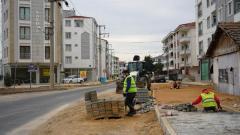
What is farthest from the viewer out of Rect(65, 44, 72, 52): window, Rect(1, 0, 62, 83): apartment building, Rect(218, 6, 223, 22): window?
Rect(65, 44, 72, 52): window

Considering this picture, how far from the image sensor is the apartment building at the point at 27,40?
7200 cm

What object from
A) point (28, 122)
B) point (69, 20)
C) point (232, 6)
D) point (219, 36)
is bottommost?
point (28, 122)

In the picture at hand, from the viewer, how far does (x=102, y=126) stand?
14.2 metres

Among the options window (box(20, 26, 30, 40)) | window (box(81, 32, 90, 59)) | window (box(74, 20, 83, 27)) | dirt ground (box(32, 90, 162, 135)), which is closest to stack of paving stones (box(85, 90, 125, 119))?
dirt ground (box(32, 90, 162, 135))

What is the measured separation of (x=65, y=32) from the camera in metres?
101

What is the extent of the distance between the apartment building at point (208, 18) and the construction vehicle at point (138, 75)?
32.1 feet

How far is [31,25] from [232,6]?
4074cm

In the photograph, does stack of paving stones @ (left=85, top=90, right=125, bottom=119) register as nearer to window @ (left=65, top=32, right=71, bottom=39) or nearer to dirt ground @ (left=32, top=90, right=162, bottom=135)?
dirt ground @ (left=32, top=90, right=162, bottom=135)

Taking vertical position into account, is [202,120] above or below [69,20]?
below

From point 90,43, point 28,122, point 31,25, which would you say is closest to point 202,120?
point 28,122

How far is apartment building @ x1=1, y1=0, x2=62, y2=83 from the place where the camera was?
7200 centimetres

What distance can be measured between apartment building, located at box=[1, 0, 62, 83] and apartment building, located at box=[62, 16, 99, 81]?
22721 mm

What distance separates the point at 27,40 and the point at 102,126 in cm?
6068

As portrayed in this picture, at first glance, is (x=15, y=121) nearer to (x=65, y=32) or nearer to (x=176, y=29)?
(x=65, y=32)
